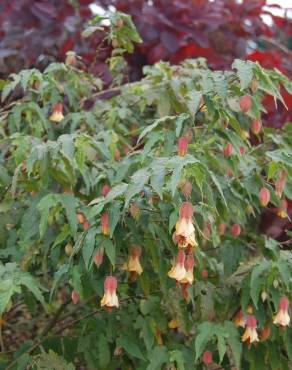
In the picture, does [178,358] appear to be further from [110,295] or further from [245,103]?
[245,103]

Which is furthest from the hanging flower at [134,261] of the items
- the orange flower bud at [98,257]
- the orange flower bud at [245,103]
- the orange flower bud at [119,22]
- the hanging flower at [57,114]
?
the orange flower bud at [119,22]

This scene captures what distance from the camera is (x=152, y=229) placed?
1805 millimetres

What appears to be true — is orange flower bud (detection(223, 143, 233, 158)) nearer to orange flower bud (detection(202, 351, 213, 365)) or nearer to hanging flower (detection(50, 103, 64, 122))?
orange flower bud (detection(202, 351, 213, 365))

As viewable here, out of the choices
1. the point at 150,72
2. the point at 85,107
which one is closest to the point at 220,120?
the point at 150,72

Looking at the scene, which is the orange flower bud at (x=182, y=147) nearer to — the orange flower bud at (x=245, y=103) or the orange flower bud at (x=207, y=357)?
the orange flower bud at (x=245, y=103)

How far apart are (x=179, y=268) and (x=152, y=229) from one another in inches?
5.3

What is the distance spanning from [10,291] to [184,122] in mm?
624

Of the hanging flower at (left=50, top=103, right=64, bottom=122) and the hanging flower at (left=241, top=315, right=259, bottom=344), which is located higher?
the hanging flower at (left=50, top=103, right=64, bottom=122)

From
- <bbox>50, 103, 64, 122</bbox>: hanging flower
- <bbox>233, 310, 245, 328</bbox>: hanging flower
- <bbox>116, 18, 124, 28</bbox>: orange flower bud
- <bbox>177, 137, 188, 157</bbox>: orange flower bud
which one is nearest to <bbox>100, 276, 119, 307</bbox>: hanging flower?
<bbox>177, 137, 188, 157</bbox>: orange flower bud

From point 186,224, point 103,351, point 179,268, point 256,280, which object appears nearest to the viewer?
point 186,224

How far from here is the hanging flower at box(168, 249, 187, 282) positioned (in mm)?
1718

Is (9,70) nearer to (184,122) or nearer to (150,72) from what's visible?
(150,72)

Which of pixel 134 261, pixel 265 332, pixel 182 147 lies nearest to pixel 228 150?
pixel 182 147

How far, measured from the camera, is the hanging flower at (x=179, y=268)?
1.72 metres
